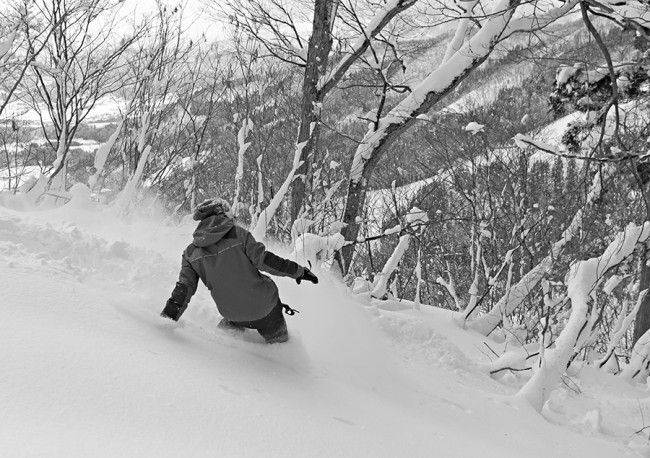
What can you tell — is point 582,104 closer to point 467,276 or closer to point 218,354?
point 218,354

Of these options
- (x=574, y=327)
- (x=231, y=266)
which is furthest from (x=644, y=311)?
(x=231, y=266)

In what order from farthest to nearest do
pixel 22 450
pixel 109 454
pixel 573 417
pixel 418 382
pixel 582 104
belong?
pixel 582 104 < pixel 573 417 < pixel 418 382 < pixel 109 454 < pixel 22 450

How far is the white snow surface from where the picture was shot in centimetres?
181

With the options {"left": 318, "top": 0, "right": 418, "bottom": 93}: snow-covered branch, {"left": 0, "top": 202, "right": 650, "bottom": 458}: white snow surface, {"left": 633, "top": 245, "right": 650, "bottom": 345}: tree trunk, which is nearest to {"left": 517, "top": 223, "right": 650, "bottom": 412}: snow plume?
{"left": 0, "top": 202, "right": 650, "bottom": 458}: white snow surface

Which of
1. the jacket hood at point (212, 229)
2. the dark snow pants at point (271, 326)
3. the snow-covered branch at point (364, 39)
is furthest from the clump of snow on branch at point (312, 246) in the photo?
the snow-covered branch at point (364, 39)

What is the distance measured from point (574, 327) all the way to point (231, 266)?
2.77 m

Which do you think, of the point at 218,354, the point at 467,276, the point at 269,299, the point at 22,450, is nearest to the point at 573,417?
the point at 269,299

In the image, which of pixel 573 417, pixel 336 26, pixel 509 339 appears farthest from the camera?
pixel 336 26

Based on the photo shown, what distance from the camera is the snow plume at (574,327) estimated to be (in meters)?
3.91

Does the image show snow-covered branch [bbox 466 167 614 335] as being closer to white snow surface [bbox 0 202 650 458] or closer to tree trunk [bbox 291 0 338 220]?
white snow surface [bbox 0 202 650 458]

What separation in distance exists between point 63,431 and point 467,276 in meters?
18.9

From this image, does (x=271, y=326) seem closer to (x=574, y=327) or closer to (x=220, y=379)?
(x=220, y=379)

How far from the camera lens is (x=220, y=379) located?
2521mm

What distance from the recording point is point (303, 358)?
3.49 metres
